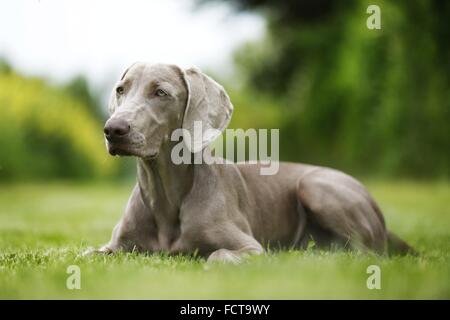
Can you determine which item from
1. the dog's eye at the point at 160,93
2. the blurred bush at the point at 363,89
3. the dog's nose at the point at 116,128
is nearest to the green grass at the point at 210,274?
the dog's nose at the point at 116,128

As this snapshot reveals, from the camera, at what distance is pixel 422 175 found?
13.4 meters

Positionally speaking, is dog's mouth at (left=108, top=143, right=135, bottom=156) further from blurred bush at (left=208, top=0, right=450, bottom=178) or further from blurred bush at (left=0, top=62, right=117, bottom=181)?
blurred bush at (left=0, top=62, right=117, bottom=181)

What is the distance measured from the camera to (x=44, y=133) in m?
15.5

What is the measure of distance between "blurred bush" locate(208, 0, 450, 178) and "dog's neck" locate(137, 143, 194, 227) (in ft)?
24.8

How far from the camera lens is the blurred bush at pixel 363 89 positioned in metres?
12.5

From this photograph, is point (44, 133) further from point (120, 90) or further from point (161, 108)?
point (161, 108)

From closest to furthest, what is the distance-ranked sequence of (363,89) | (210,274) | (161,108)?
(210,274) → (161,108) → (363,89)

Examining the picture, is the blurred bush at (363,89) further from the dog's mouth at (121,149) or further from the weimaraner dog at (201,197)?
the dog's mouth at (121,149)

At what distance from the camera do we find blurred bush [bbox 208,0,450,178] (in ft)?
41.1

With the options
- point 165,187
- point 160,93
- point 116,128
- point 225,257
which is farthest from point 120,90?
point 225,257

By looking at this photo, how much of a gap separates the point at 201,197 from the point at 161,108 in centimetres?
68

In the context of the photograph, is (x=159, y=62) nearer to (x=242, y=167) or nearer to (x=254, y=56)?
(x=242, y=167)

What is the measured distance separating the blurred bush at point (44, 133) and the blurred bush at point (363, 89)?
447 cm

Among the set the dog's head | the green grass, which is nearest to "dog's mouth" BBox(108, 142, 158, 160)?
the dog's head
